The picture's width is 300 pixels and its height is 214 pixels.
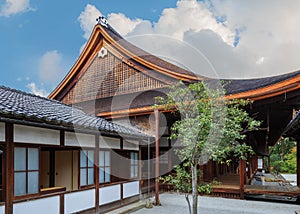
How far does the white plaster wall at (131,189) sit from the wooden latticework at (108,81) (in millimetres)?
3449

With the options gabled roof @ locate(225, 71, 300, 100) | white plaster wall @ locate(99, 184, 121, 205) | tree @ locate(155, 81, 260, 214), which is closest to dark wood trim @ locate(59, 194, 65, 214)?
white plaster wall @ locate(99, 184, 121, 205)

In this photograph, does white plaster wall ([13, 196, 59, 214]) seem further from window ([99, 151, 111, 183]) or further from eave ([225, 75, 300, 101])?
eave ([225, 75, 300, 101])

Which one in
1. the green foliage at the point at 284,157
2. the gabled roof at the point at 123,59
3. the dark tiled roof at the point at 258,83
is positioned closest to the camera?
the dark tiled roof at the point at 258,83

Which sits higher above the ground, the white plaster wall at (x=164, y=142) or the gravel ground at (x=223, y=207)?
the white plaster wall at (x=164, y=142)

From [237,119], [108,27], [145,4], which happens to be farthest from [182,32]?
[237,119]

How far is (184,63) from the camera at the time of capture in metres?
10.1

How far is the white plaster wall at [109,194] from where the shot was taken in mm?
7324

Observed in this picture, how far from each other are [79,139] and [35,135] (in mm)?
1343

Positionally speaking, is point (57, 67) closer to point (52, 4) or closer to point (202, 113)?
point (52, 4)

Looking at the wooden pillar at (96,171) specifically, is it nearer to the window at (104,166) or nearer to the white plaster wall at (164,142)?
the window at (104,166)

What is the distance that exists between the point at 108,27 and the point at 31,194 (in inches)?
340

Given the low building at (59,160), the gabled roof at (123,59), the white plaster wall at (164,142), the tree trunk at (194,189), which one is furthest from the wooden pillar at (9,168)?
the white plaster wall at (164,142)

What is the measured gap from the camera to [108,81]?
457 inches

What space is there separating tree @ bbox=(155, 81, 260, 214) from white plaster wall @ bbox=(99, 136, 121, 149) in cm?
257
